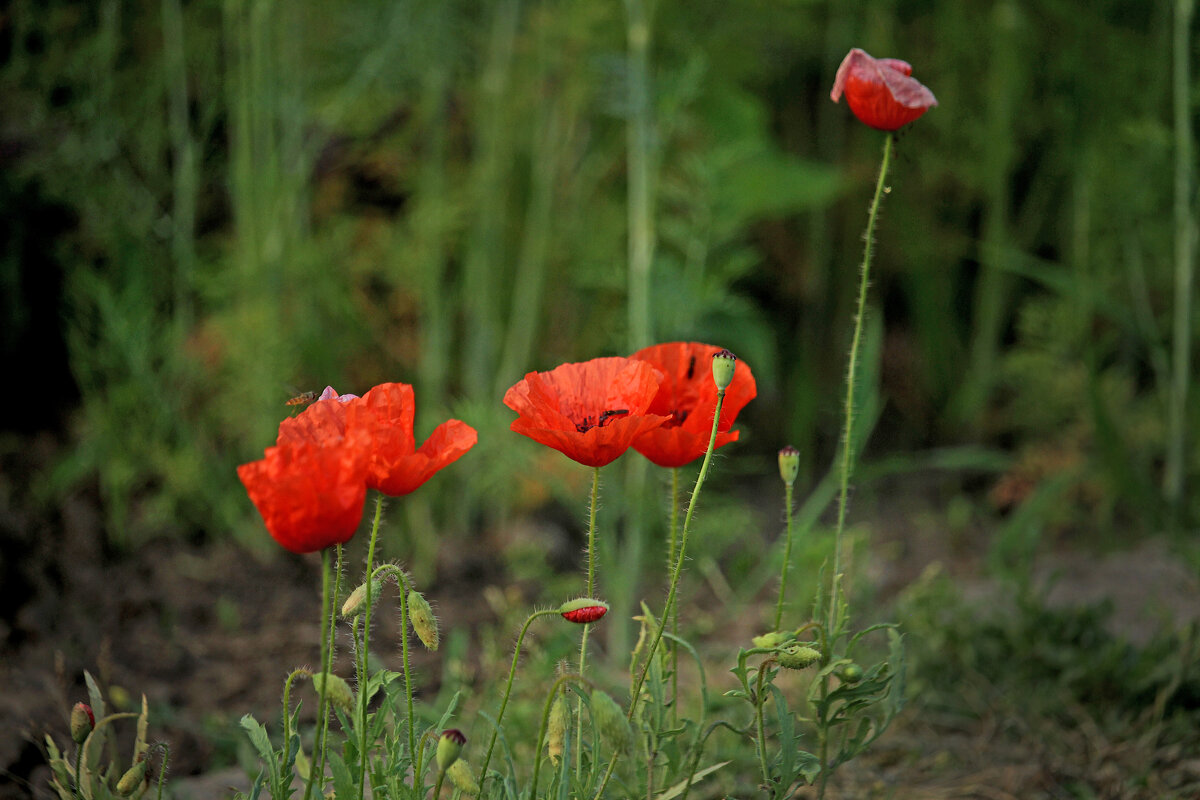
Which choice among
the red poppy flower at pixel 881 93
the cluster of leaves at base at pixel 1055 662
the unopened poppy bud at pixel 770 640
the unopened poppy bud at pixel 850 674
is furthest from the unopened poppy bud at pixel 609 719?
the cluster of leaves at base at pixel 1055 662

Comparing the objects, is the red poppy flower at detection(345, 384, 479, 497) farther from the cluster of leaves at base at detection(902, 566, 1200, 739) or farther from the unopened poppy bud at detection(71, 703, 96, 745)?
the cluster of leaves at base at detection(902, 566, 1200, 739)

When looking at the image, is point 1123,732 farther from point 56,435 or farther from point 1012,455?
point 56,435

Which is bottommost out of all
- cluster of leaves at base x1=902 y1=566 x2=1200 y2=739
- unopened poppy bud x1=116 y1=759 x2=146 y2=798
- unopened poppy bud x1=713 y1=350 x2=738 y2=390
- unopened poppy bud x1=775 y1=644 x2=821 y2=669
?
cluster of leaves at base x1=902 y1=566 x2=1200 y2=739

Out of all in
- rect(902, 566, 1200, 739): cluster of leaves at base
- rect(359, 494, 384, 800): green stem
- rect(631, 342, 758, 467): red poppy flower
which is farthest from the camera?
rect(902, 566, 1200, 739): cluster of leaves at base

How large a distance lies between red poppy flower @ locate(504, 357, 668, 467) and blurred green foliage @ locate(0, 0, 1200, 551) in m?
1.02

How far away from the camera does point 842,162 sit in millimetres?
3504

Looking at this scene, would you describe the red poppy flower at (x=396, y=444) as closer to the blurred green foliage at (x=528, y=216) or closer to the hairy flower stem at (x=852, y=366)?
the hairy flower stem at (x=852, y=366)

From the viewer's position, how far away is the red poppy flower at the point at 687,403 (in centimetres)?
100

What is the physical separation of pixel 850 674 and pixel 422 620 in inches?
17.1

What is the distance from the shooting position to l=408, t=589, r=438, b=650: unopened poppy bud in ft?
3.06

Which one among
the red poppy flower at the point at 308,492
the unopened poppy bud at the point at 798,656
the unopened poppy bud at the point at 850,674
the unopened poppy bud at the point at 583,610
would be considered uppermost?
the red poppy flower at the point at 308,492

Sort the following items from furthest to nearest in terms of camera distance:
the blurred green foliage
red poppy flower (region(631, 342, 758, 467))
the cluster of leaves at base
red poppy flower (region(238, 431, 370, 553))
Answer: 1. the blurred green foliage
2. the cluster of leaves at base
3. red poppy flower (region(631, 342, 758, 467))
4. red poppy flower (region(238, 431, 370, 553))

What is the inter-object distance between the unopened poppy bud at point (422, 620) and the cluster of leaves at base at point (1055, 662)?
3.40 ft

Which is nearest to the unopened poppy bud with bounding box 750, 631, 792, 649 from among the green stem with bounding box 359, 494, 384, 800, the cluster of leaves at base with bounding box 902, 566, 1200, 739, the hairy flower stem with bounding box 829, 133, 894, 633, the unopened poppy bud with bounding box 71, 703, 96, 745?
the hairy flower stem with bounding box 829, 133, 894, 633
